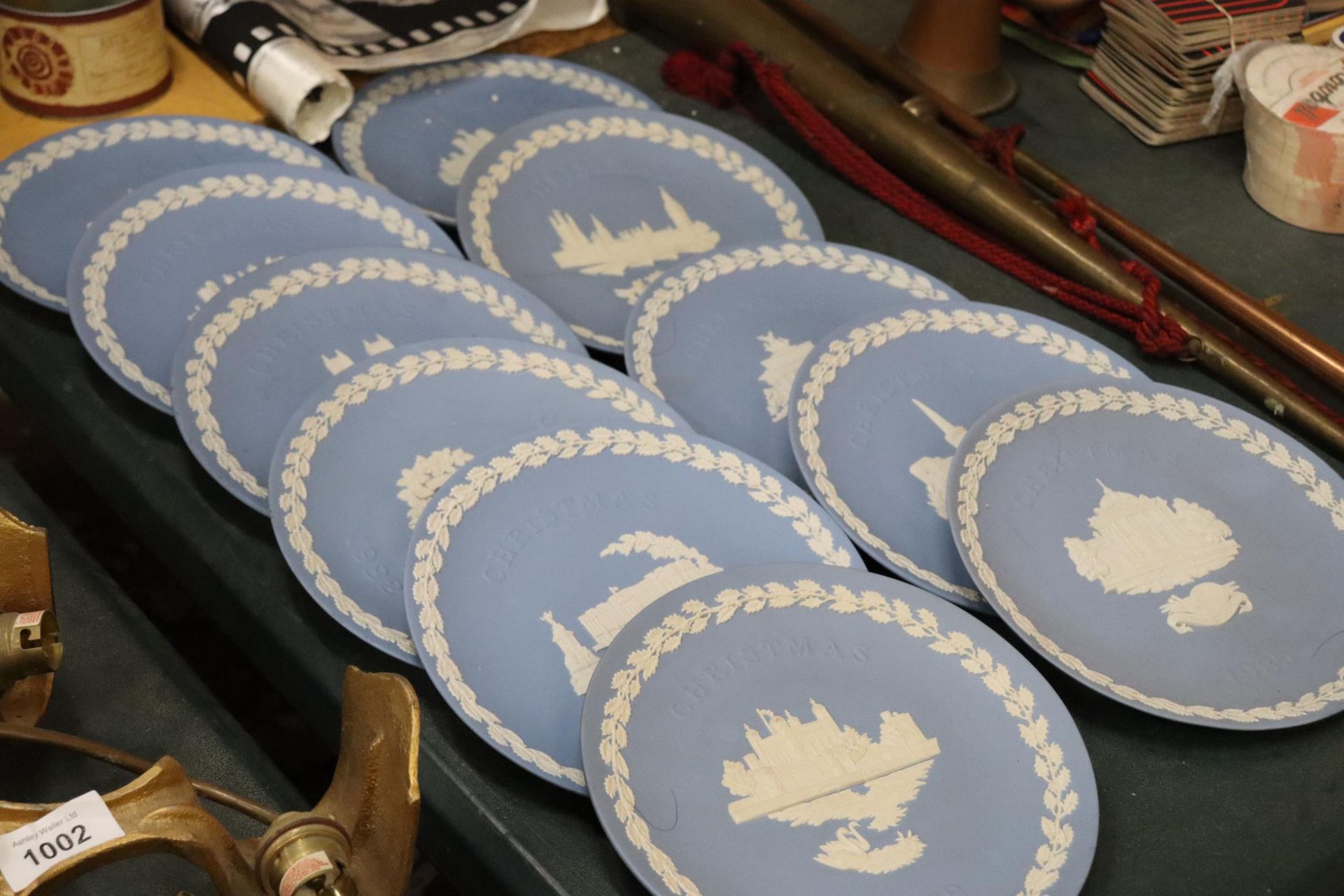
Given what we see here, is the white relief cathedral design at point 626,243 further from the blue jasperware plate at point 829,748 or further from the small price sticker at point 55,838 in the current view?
the small price sticker at point 55,838

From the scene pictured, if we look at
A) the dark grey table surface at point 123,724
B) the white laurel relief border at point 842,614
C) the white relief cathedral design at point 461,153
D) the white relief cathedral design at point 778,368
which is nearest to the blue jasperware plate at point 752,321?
the white relief cathedral design at point 778,368

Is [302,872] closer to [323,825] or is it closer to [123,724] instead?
[323,825]

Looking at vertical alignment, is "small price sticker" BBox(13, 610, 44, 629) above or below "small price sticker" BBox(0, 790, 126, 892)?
below

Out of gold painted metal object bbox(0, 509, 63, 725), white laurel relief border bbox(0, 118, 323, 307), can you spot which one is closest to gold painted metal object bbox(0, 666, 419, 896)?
gold painted metal object bbox(0, 509, 63, 725)

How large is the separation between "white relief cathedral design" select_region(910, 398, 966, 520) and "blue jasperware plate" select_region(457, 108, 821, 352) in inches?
11.5

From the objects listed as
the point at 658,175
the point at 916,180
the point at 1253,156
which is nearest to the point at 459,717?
the point at 658,175

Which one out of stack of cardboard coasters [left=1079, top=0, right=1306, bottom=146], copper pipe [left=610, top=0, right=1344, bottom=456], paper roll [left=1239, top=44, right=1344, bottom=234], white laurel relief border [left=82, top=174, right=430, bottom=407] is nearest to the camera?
white laurel relief border [left=82, top=174, right=430, bottom=407]

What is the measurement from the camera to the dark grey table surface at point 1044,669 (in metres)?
0.87

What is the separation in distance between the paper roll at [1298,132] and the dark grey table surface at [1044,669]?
0.03 m

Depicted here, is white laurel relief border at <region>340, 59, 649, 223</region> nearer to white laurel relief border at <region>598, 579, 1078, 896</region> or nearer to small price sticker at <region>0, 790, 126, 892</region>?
white laurel relief border at <region>598, 579, 1078, 896</region>

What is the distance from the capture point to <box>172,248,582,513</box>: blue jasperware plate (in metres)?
1.04

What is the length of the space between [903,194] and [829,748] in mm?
775

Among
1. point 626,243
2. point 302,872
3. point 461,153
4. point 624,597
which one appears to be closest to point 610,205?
point 626,243

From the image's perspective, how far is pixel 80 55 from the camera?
4.41 feet
